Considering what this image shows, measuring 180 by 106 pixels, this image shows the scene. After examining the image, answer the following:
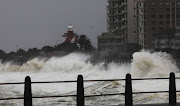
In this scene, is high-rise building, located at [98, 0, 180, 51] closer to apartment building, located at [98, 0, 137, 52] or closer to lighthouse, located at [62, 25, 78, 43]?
apartment building, located at [98, 0, 137, 52]

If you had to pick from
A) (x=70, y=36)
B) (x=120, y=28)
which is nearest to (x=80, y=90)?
(x=120, y=28)

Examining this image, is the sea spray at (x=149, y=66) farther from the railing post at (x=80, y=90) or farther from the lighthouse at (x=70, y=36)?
the lighthouse at (x=70, y=36)

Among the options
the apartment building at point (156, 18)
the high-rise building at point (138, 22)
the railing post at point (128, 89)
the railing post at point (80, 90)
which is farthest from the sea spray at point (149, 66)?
the apartment building at point (156, 18)

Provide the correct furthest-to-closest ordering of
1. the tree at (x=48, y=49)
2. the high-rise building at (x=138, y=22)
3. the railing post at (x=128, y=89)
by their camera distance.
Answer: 1. the tree at (x=48, y=49)
2. the high-rise building at (x=138, y=22)
3. the railing post at (x=128, y=89)

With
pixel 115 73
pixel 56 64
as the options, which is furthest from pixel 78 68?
pixel 115 73

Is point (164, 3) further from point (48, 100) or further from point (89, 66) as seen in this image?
point (48, 100)

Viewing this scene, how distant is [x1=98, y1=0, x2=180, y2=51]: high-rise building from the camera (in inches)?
4644

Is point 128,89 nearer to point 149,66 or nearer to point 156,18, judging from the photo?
point 149,66

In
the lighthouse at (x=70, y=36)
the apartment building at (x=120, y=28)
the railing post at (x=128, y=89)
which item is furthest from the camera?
the lighthouse at (x=70, y=36)

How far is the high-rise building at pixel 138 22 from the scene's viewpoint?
118 m

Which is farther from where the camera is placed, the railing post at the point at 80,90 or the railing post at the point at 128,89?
the railing post at the point at 128,89

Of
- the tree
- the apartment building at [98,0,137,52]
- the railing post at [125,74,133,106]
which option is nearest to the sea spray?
the railing post at [125,74,133,106]

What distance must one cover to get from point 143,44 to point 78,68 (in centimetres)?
4988

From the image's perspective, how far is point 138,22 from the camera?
125 meters
